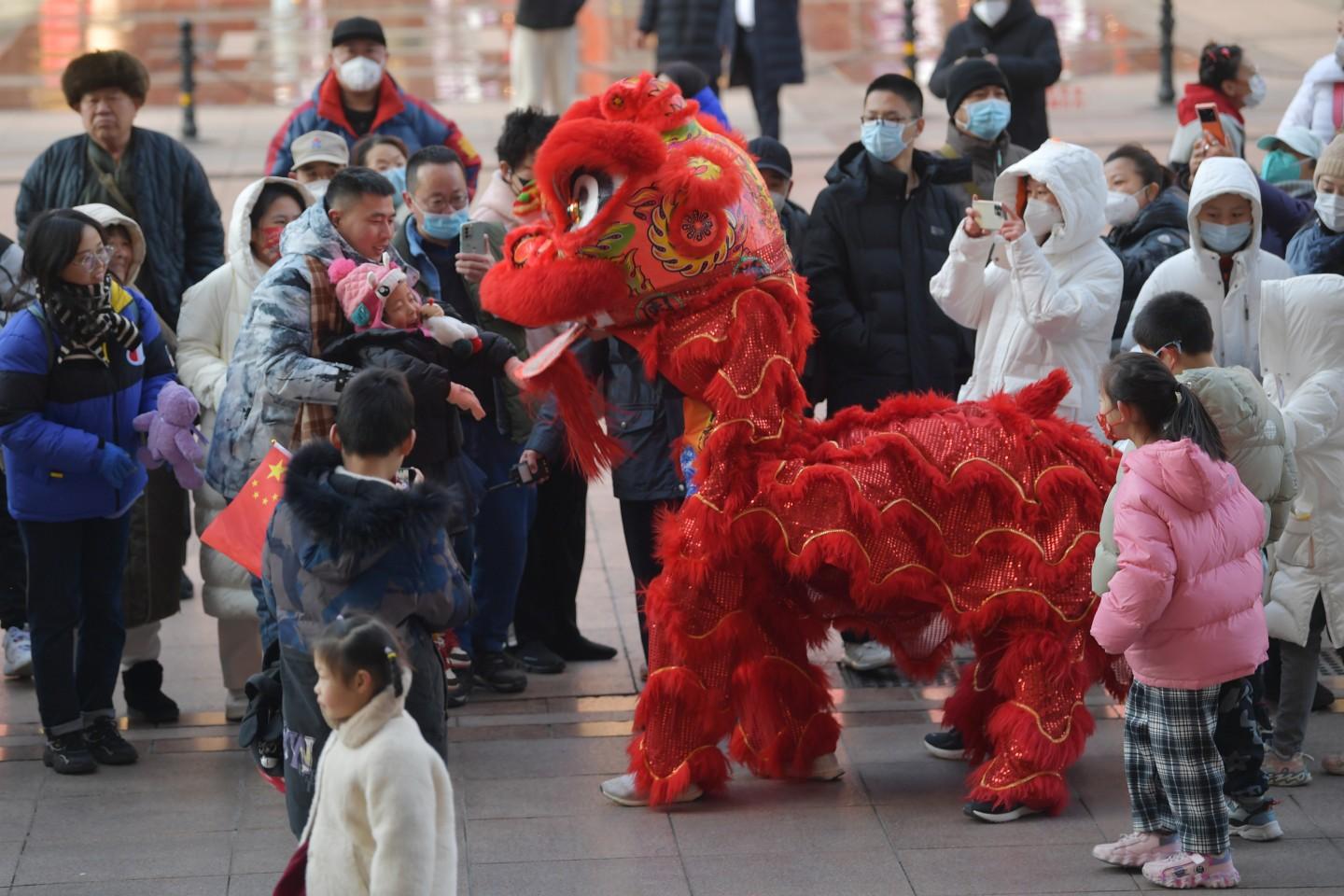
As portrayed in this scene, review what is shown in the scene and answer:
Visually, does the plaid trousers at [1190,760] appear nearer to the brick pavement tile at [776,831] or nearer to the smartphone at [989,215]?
the brick pavement tile at [776,831]

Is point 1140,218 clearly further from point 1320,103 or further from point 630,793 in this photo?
point 630,793

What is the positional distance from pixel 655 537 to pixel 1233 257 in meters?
2.34

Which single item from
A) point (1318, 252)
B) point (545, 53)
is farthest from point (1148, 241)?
point (545, 53)

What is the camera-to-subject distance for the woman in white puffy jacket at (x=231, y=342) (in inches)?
287

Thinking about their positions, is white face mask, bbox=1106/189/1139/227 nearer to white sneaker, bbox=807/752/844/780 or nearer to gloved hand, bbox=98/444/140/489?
white sneaker, bbox=807/752/844/780

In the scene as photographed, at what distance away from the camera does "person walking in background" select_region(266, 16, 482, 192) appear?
9797mm

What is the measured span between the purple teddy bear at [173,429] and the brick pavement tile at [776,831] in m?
2.02

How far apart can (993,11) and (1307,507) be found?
543cm

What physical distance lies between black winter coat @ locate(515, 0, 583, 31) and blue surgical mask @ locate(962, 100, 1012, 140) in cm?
632

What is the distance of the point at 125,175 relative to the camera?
8469 millimetres

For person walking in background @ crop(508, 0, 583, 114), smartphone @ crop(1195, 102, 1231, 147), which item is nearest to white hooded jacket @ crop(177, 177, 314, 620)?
smartphone @ crop(1195, 102, 1231, 147)

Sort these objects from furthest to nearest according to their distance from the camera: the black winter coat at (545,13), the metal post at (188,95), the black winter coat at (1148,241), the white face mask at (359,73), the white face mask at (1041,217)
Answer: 1. the metal post at (188,95)
2. the black winter coat at (545,13)
3. the white face mask at (359,73)
4. the black winter coat at (1148,241)
5. the white face mask at (1041,217)

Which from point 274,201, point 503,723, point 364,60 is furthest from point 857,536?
point 364,60

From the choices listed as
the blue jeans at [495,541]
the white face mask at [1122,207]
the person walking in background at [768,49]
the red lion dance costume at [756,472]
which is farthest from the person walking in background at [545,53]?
the red lion dance costume at [756,472]
